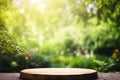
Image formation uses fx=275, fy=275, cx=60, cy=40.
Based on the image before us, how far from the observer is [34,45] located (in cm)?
2248

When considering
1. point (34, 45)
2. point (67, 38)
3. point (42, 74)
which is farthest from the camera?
point (67, 38)

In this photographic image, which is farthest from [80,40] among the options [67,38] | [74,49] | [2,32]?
[2,32]

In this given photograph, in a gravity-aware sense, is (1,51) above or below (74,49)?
below

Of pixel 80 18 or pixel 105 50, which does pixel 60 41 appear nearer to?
pixel 105 50

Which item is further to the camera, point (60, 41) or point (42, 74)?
point (60, 41)

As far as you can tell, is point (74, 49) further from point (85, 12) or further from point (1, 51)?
point (1, 51)

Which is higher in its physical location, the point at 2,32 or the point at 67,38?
the point at 67,38

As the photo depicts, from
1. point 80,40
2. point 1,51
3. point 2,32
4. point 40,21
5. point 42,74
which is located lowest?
point 42,74

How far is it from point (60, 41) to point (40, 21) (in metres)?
3.36

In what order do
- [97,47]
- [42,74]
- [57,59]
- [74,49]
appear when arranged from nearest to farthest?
[42,74]
[97,47]
[57,59]
[74,49]

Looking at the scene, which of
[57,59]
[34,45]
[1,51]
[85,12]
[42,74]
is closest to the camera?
[42,74]

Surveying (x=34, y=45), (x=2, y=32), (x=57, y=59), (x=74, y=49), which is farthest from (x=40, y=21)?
(x=2, y=32)

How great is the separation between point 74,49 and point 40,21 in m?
5.41

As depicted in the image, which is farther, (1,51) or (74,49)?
(74,49)
